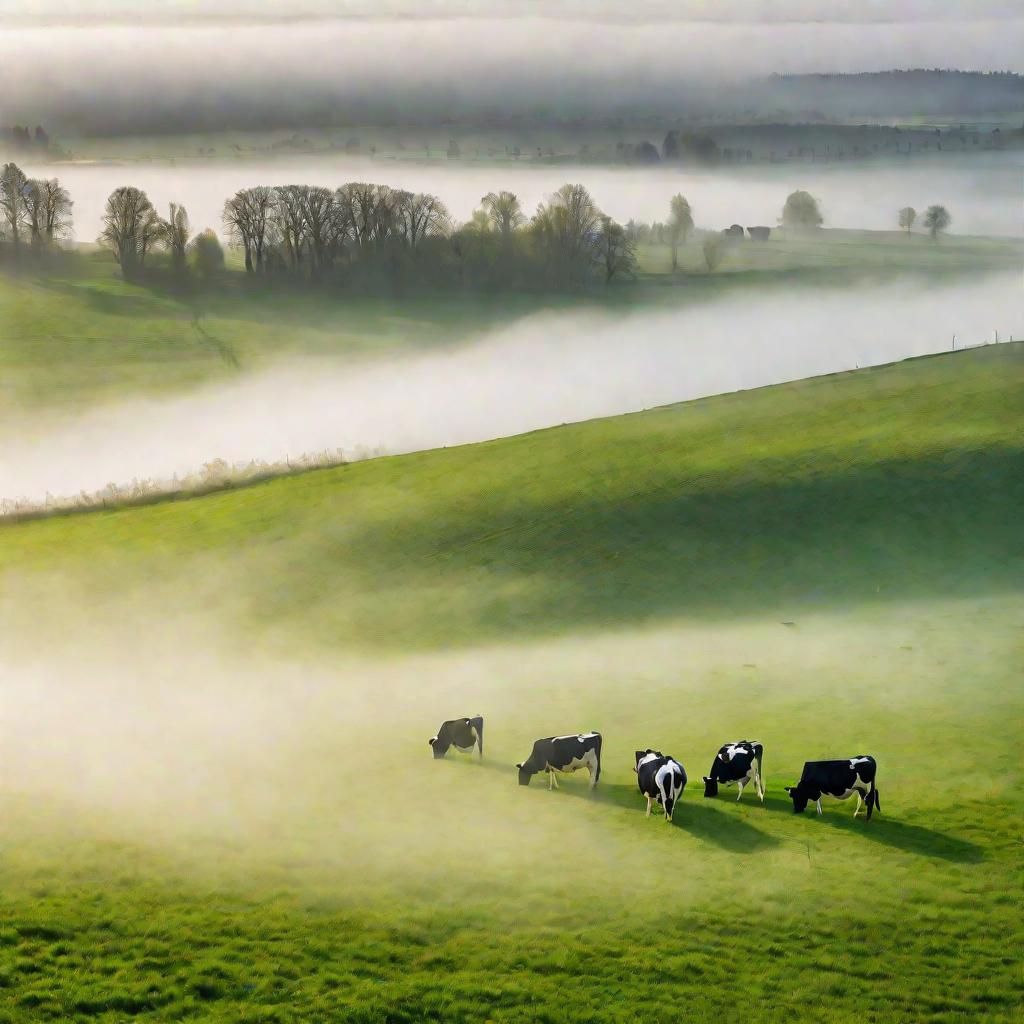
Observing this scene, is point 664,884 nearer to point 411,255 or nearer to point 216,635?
point 216,635

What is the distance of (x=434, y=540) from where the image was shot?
156 feet

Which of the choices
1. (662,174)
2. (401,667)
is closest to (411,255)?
(662,174)

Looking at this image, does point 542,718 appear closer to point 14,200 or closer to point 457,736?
point 457,736

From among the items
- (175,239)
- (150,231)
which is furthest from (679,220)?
(150,231)

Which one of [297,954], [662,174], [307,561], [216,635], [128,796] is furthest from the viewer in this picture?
[662,174]

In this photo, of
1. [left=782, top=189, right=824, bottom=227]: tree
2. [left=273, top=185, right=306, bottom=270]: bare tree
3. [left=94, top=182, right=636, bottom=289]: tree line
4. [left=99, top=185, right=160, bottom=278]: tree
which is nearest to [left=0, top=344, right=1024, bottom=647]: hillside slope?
[left=94, top=182, right=636, bottom=289]: tree line

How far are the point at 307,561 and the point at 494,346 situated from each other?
58609 millimetres

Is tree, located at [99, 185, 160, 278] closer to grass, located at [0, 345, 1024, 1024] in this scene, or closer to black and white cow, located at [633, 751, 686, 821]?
grass, located at [0, 345, 1024, 1024]

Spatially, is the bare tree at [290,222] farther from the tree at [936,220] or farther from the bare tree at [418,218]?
the tree at [936,220]

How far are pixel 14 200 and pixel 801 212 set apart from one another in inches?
3392

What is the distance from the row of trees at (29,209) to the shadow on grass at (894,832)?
107 meters

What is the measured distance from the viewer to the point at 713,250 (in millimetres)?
124000

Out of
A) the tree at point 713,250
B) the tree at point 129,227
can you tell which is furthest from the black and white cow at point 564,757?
the tree at point 713,250

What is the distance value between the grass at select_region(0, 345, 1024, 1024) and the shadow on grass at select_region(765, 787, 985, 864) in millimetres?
86
